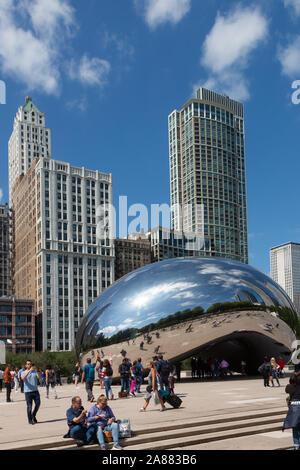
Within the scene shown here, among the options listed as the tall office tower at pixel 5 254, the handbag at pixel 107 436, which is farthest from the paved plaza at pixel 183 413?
the tall office tower at pixel 5 254

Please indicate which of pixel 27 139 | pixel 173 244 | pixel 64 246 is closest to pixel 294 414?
pixel 64 246

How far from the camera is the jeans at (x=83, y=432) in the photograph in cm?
1151

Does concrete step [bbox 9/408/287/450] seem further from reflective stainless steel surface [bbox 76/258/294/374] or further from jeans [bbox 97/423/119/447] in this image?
reflective stainless steel surface [bbox 76/258/294/374]

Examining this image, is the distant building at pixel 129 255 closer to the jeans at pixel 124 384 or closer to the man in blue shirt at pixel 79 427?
the jeans at pixel 124 384

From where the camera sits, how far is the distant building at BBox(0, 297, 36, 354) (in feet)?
363

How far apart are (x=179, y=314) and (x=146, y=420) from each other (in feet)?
37.6

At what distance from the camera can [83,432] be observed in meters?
11.6

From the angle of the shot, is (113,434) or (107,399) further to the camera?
(107,399)

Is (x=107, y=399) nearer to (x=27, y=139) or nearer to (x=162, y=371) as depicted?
(x=162, y=371)

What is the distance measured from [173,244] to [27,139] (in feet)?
191

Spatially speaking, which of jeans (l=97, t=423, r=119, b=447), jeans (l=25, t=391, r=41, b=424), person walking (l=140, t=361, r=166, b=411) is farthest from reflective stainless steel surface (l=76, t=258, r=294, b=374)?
jeans (l=97, t=423, r=119, b=447)
